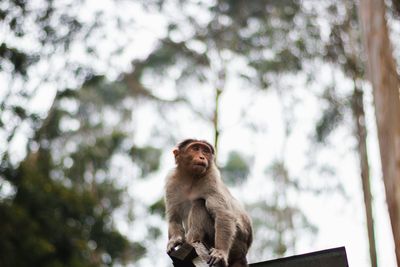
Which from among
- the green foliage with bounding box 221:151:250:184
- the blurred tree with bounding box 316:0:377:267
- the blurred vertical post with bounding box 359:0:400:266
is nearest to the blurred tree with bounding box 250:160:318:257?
the green foliage with bounding box 221:151:250:184

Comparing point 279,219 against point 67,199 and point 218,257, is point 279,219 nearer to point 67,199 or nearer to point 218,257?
point 67,199

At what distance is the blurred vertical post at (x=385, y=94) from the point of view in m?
9.35

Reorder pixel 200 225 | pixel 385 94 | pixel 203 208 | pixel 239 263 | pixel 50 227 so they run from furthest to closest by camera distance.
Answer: pixel 50 227, pixel 385 94, pixel 203 208, pixel 200 225, pixel 239 263

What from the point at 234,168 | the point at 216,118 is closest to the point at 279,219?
the point at 234,168

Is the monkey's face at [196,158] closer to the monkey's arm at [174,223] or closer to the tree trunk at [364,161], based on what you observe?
the monkey's arm at [174,223]

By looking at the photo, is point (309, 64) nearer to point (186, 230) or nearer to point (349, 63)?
point (349, 63)

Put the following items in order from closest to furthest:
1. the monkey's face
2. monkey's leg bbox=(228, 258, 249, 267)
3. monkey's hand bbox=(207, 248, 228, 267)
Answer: monkey's hand bbox=(207, 248, 228, 267) → monkey's leg bbox=(228, 258, 249, 267) → the monkey's face

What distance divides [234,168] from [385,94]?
25759 millimetres

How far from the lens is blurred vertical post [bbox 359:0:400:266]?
9352 mm

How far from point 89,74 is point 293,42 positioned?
27.9 feet

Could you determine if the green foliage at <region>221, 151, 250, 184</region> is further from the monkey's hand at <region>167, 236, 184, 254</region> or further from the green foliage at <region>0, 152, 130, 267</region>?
the monkey's hand at <region>167, 236, 184, 254</region>

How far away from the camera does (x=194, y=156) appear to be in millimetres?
7406

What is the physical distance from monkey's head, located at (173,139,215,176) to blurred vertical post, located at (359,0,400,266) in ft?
10.8

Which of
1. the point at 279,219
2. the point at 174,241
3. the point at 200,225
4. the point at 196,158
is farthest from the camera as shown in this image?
the point at 279,219
